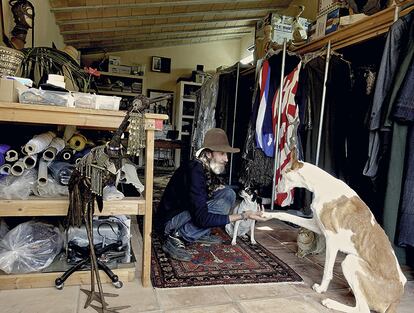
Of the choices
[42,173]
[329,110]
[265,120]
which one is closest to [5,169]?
[42,173]

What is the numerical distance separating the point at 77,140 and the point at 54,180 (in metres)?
0.66

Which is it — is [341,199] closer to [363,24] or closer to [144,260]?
[144,260]

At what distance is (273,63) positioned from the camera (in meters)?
2.54

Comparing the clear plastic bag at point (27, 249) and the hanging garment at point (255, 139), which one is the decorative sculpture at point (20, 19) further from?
the hanging garment at point (255, 139)

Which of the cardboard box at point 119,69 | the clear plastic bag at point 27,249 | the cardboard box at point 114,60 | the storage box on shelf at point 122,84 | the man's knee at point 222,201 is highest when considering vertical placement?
the cardboard box at point 114,60

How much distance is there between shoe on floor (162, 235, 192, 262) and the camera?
1.91 metres

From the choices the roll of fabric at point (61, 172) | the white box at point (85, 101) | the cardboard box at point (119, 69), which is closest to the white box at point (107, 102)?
the white box at point (85, 101)

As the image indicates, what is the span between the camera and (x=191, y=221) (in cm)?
212

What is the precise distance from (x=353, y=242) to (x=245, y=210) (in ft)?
2.80

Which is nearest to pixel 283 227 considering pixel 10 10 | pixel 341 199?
pixel 341 199

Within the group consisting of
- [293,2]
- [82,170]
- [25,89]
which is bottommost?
[82,170]

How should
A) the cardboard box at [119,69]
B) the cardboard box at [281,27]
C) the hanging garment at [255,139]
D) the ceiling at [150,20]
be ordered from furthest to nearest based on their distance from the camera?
the cardboard box at [119,69] → the ceiling at [150,20] → the cardboard box at [281,27] → the hanging garment at [255,139]

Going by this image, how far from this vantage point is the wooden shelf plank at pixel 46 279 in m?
1.47

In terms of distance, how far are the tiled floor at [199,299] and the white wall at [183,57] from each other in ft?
19.4
